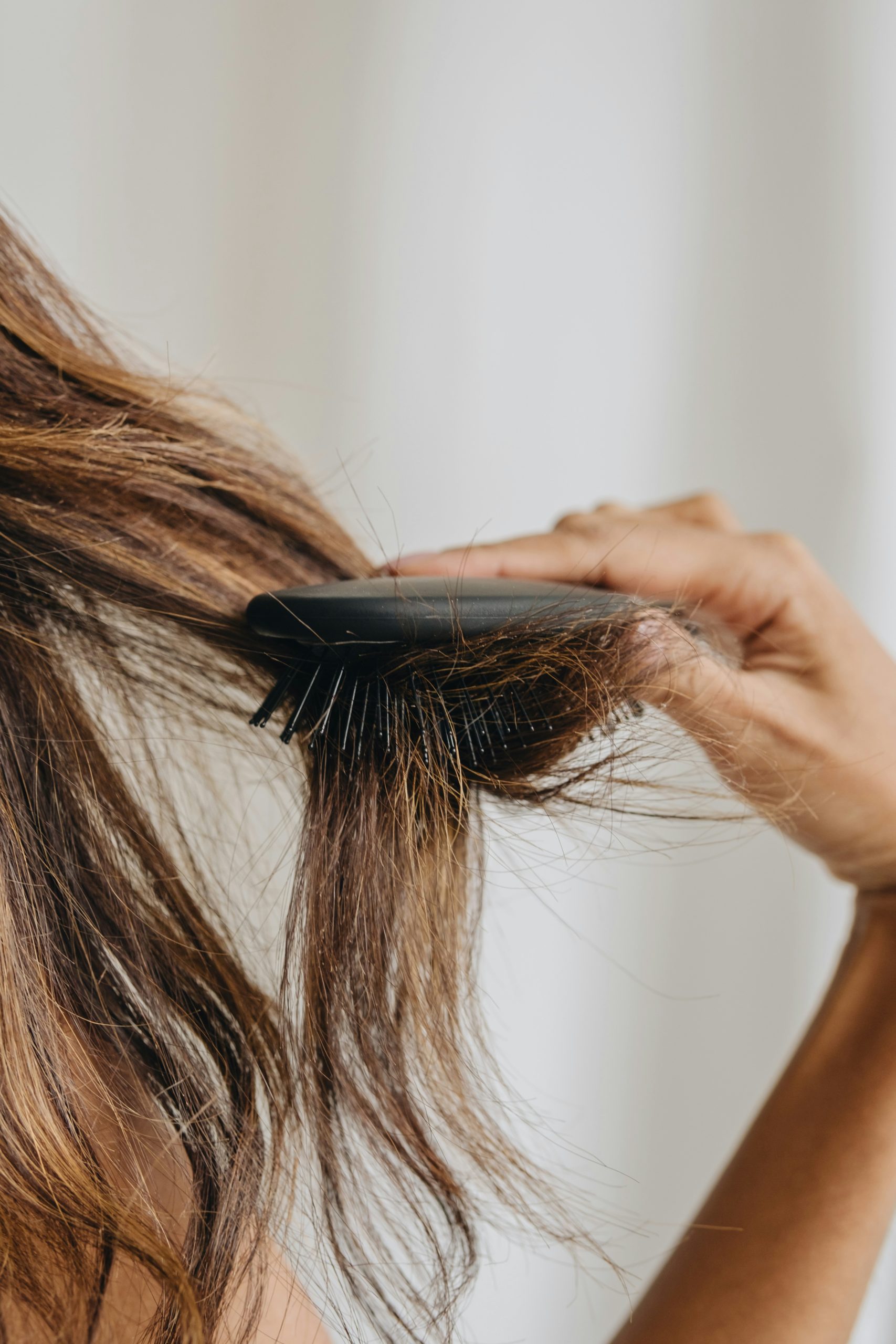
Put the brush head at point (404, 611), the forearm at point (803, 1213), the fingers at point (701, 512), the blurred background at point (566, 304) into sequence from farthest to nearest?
1. the blurred background at point (566, 304)
2. the fingers at point (701, 512)
3. the forearm at point (803, 1213)
4. the brush head at point (404, 611)

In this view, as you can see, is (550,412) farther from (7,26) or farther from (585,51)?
(7,26)

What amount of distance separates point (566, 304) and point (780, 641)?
1.42ft

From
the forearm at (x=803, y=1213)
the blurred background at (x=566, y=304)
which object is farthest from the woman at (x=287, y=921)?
the blurred background at (x=566, y=304)

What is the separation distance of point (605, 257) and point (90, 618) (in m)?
0.56

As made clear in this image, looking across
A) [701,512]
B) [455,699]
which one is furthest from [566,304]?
[455,699]

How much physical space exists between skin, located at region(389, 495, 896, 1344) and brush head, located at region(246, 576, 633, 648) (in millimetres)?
85

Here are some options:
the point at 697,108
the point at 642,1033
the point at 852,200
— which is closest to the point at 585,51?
the point at 697,108

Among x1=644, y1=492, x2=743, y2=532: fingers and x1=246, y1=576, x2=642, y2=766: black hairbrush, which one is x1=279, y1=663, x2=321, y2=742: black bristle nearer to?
x1=246, y1=576, x2=642, y2=766: black hairbrush

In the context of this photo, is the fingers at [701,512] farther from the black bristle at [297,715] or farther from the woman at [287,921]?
the black bristle at [297,715]

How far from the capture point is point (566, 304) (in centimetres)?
76

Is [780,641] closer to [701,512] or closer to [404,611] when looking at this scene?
[701,512]

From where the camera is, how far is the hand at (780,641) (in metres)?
0.43

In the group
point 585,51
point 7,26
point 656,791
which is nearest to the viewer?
point 656,791

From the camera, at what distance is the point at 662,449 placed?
0.79m
